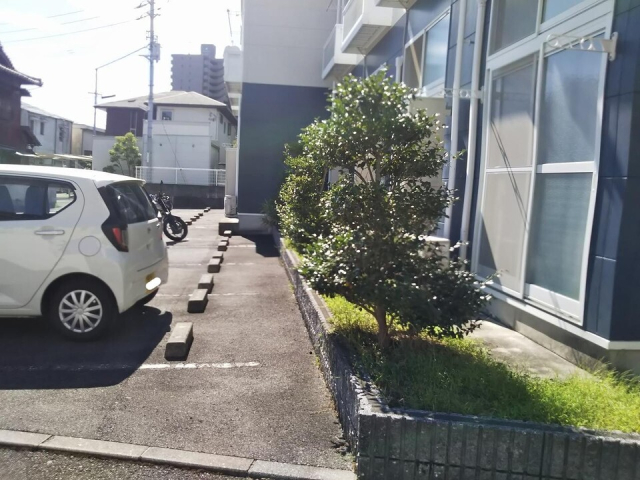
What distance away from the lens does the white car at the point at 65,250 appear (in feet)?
18.9

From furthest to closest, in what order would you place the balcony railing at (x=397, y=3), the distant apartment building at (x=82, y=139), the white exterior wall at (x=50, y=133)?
the distant apartment building at (x=82, y=139)
the white exterior wall at (x=50, y=133)
the balcony railing at (x=397, y=3)

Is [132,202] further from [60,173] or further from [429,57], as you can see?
[429,57]

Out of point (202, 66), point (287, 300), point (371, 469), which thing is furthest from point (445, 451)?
point (202, 66)

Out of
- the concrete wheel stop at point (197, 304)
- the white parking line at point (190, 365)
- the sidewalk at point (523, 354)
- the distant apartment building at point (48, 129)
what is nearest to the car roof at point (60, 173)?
the white parking line at point (190, 365)

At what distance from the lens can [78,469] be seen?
3518 mm

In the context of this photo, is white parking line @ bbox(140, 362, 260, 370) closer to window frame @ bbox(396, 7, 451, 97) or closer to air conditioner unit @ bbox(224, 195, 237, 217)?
window frame @ bbox(396, 7, 451, 97)

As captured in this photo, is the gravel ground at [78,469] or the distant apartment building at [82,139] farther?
the distant apartment building at [82,139]

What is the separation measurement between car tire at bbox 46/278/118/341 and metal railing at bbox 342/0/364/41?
25.7ft

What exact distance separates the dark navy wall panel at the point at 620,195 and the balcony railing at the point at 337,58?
10401 millimetres

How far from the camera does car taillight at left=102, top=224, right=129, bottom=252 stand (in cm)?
578

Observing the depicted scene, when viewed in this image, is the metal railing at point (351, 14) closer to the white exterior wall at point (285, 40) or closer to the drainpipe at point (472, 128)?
the white exterior wall at point (285, 40)

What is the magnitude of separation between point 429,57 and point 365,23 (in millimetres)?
2426

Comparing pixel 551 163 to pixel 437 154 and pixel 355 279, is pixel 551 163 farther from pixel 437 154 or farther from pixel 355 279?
pixel 355 279

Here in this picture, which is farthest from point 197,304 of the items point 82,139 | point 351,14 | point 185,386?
point 82,139
